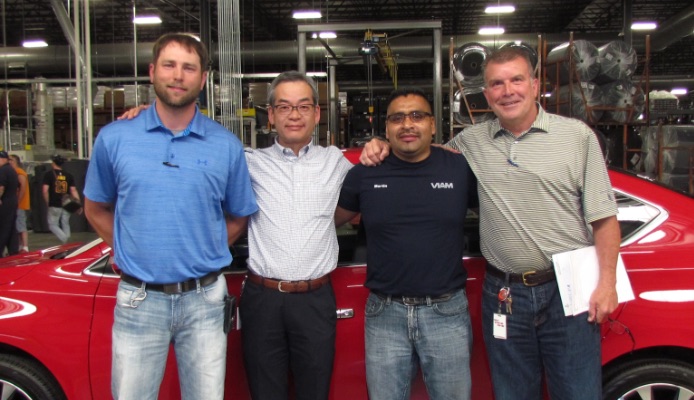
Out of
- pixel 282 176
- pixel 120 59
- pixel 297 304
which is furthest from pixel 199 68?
pixel 120 59

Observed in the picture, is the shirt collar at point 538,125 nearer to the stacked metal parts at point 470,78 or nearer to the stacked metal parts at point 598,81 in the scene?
the stacked metal parts at point 470,78

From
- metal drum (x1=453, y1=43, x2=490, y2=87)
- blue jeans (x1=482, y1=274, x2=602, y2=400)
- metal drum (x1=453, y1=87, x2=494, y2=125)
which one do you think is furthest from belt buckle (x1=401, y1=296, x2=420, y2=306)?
metal drum (x1=453, y1=43, x2=490, y2=87)

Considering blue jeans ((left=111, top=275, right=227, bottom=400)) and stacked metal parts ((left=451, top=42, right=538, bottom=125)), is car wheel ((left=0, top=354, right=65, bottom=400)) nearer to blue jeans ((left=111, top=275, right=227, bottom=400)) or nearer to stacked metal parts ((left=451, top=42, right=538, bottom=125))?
blue jeans ((left=111, top=275, right=227, bottom=400))

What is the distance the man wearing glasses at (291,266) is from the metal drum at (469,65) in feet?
17.9

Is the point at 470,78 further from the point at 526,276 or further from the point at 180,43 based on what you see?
the point at 180,43

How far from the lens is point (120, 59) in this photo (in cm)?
1670

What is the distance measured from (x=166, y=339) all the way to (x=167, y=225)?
418 millimetres

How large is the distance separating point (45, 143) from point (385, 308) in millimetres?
12099

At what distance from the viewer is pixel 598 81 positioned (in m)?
7.58

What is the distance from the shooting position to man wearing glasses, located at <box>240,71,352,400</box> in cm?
210

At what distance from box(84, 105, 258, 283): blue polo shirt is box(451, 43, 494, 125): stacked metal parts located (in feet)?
18.8

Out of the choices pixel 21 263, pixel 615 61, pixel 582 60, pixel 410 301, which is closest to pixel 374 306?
pixel 410 301

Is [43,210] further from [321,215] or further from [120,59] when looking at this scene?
[321,215]

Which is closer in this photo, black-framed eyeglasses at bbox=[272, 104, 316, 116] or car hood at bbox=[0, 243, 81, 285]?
black-framed eyeglasses at bbox=[272, 104, 316, 116]
